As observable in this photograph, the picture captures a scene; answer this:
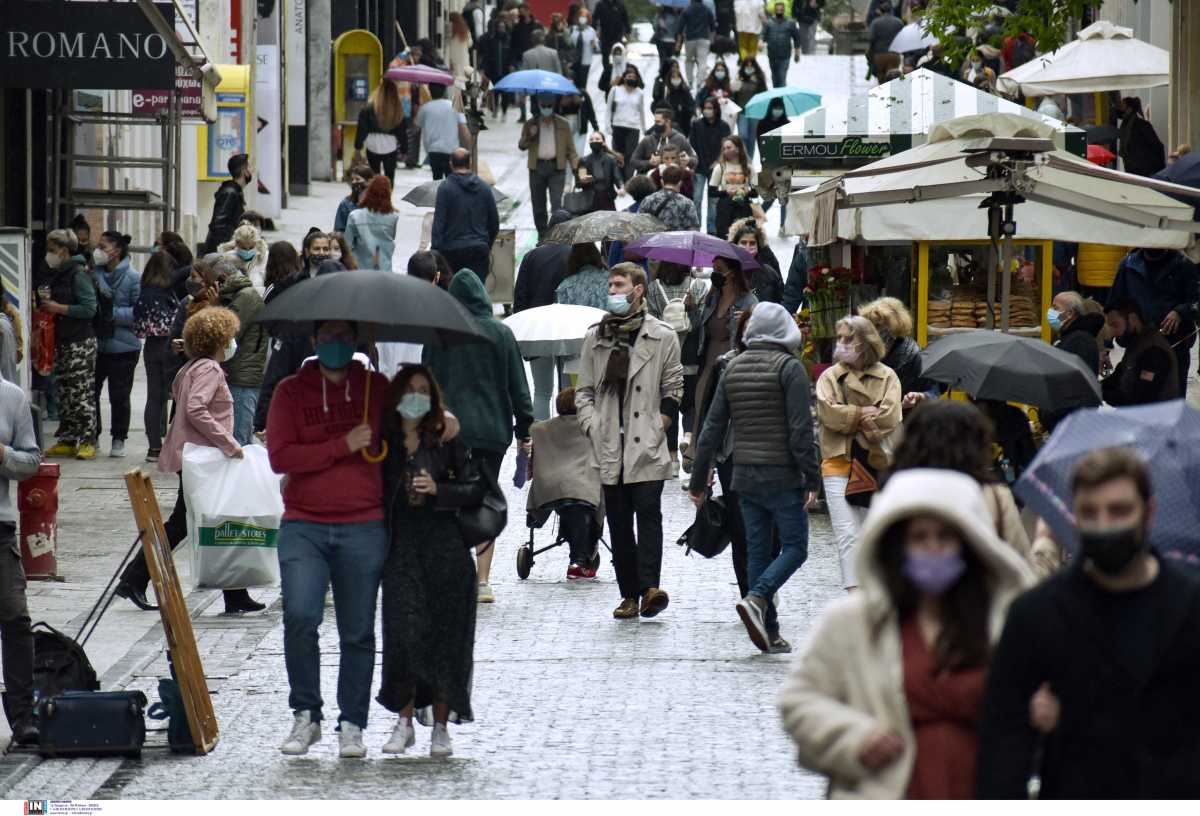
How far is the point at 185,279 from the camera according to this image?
1767 cm

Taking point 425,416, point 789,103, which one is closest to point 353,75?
point 789,103

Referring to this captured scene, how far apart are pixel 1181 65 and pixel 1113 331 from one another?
12.4 metres

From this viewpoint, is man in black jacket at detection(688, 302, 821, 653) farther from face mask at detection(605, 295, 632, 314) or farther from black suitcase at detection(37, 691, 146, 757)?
black suitcase at detection(37, 691, 146, 757)

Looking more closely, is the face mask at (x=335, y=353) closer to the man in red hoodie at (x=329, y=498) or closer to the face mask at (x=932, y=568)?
the man in red hoodie at (x=329, y=498)

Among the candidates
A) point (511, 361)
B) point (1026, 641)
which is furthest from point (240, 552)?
point (1026, 641)

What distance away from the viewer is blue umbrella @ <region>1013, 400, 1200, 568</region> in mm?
5996

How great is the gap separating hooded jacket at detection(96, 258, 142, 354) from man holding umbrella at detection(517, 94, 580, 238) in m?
9.87

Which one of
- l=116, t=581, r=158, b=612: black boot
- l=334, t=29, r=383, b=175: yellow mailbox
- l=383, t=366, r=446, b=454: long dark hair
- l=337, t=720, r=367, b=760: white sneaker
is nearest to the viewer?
l=383, t=366, r=446, b=454: long dark hair

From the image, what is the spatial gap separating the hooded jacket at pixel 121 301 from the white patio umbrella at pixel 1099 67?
9983 millimetres

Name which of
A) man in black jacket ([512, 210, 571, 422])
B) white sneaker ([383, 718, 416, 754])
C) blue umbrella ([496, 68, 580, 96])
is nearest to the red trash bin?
white sneaker ([383, 718, 416, 754])

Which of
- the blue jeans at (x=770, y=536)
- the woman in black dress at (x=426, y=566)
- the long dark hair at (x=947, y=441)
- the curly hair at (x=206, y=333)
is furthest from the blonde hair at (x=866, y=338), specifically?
the long dark hair at (x=947, y=441)

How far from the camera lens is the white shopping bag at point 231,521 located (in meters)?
11.6

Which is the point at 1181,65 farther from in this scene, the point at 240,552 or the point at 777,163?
the point at 240,552

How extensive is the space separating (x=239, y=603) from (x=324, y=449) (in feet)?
13.2
